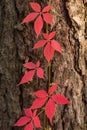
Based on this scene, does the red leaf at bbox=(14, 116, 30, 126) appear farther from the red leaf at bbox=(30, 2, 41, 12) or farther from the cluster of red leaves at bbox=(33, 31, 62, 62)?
the red leaf at bbox=(30, 2, 41, 12)

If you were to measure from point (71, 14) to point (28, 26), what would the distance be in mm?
226

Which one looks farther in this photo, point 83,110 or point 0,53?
point 83,110

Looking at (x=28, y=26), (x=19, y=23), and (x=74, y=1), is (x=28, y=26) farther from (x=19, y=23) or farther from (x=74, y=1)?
(x=74, y=1)

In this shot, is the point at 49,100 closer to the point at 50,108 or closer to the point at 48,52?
the point at 50,108

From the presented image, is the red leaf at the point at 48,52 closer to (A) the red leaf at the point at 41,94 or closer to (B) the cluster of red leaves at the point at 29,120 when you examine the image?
(A) the red leaf at the point at 41,94

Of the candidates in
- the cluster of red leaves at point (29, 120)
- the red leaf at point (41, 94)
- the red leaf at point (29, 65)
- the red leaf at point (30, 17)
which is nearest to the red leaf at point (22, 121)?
the cluster of red leaves at point (29, 120)

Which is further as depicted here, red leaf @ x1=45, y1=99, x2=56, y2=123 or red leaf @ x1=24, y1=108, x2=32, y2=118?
red leaf @ x1=24, y1=108, x2=32, y2=118

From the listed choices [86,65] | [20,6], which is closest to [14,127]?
[86,65]

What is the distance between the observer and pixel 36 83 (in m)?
1.29

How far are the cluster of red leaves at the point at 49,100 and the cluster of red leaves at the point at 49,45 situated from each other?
182mm

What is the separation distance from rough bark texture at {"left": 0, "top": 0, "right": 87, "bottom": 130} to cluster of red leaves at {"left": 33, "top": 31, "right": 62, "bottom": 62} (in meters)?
0.08

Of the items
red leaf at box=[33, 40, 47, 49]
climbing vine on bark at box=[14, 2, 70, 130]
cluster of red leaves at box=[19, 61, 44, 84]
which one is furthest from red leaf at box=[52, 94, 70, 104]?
red leaf at box=[33, 40, 47, 49]

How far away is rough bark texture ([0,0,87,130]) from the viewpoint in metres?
1.22

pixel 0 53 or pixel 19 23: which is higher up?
pixel 19 23
